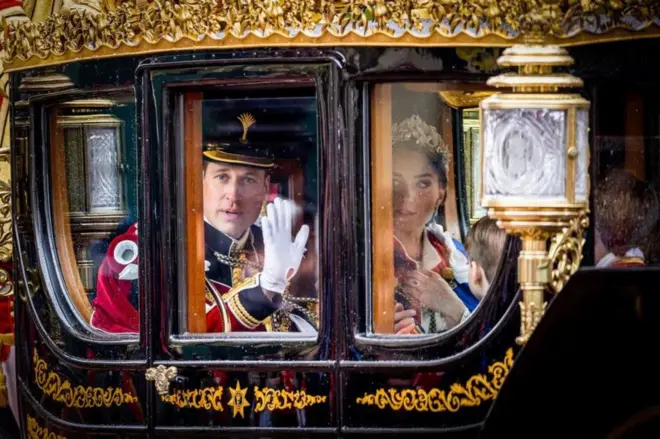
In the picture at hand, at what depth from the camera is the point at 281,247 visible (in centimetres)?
449

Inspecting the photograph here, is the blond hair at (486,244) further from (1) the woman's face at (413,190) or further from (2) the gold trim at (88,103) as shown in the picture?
(2) the gold trim at (88,103)

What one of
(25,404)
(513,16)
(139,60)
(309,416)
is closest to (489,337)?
(309,416)

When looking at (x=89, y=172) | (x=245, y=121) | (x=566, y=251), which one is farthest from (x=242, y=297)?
(x=566, y=251)

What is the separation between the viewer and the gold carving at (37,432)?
487 centimetres

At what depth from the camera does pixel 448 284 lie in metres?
4.43

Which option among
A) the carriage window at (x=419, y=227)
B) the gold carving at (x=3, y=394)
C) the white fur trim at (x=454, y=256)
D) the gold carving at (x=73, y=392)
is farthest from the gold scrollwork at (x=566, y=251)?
the gold carving at (x=3, y=394)

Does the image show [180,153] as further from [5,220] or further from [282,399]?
[5,220]

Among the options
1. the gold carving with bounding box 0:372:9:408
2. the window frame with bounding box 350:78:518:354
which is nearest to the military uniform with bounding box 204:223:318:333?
the window frame with bounding box 350:78:518:354

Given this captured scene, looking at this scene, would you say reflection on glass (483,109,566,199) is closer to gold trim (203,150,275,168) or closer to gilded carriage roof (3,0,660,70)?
gilded carriage roof (3,0,660,70)

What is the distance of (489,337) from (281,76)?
915mm

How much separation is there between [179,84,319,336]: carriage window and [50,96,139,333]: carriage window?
27cm

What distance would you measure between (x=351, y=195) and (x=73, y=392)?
1082mm

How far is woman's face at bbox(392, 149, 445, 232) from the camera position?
442 centimetres

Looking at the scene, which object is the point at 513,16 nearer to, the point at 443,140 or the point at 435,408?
the point at 443,140
